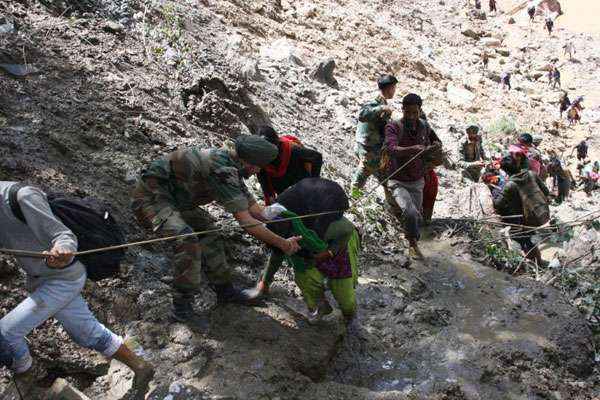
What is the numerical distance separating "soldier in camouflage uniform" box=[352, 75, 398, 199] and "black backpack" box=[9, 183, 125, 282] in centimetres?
350

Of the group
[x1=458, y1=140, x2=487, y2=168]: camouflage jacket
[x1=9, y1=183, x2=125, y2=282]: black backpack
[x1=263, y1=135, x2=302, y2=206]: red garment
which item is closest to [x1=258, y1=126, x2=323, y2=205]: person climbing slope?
[x1=263, y1=135, x2=302, y2=206]: red garment

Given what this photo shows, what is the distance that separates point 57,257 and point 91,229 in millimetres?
324

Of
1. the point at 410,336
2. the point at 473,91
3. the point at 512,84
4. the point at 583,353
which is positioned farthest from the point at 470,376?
the point at 512,84

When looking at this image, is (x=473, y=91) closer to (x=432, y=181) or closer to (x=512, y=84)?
(x=512, y=84)

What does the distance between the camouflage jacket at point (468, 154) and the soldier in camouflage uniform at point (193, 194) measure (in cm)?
645

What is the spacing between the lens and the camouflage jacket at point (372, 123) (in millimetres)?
5879

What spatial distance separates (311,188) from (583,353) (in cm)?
260

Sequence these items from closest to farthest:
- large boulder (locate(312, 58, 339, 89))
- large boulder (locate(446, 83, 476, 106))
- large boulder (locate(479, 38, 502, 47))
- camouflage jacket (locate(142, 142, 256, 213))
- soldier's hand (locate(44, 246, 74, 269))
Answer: soldier's hand (locate(44, 246, 74, 269)) → camouflage jacket (locate(142, 142, 256, 213)) → large boulder (locate(312, 58, 339, 89)) → large boulder (locate(446, 83, 476, 106)) → large boulder (locate(479, 38, 502, 47))

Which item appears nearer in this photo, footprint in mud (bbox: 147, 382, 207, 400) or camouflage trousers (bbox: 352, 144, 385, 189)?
footprint in mud (bbox: 147, 382, 207, 400)

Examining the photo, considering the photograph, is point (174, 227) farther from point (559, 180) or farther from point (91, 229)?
point (559, 180)

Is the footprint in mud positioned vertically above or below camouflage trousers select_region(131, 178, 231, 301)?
below

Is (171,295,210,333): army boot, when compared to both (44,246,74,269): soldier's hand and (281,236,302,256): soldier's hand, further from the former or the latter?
(44,246,74,269): soldier's hand

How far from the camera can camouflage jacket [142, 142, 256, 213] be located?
10.7ft

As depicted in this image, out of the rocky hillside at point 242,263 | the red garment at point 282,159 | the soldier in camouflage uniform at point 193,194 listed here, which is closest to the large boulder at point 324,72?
the rocky hillside at point 242,263
